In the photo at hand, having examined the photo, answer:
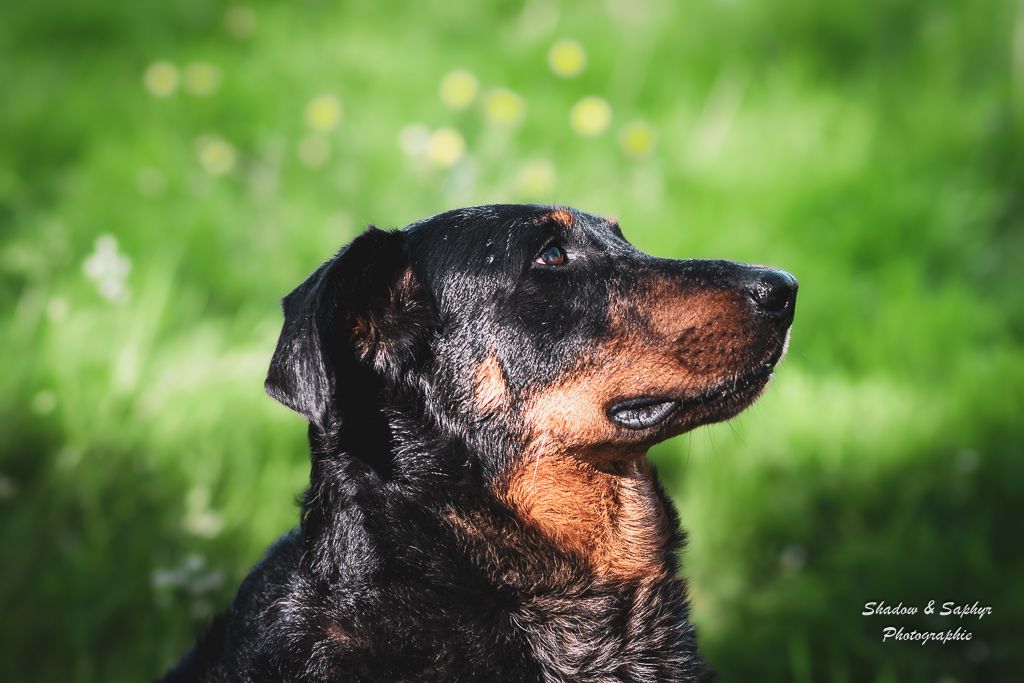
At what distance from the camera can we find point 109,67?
25.2ft

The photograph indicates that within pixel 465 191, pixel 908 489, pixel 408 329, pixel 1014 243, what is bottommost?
pixel 908 489

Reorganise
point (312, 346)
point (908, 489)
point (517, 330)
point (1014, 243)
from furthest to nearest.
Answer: point (1014, 243) → point (908, 489) → point (517, 330) → point (312, 346)

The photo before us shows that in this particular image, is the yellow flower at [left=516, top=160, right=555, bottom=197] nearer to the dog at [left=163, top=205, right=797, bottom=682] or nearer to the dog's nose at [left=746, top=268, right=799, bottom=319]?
the dog at [left=163, top=205, right=797, bottom=682]

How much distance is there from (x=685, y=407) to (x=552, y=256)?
62cm

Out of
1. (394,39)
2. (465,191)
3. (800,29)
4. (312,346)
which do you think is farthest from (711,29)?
(312,346)

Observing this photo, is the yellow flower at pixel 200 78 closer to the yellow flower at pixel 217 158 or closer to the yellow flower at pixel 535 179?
the yellow flower at pixel 217 158

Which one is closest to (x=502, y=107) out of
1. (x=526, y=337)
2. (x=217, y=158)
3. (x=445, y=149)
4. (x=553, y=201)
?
(x=445, y=149)

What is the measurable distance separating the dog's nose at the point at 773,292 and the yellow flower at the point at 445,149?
10.6 ft

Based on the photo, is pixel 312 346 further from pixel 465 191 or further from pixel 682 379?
pixel 465 191

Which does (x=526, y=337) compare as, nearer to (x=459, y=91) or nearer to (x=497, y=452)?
(x=497, y=452)

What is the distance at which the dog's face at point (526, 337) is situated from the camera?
9.99 ft

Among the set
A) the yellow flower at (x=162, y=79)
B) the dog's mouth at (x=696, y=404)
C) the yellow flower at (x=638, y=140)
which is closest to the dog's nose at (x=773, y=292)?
the dog's mouth at (x=696, y=404)

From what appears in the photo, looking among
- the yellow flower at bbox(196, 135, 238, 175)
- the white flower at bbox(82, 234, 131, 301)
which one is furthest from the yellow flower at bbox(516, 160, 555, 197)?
the white flower at bbox(82, 234, 131, 301)

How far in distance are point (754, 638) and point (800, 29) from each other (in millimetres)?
5009
